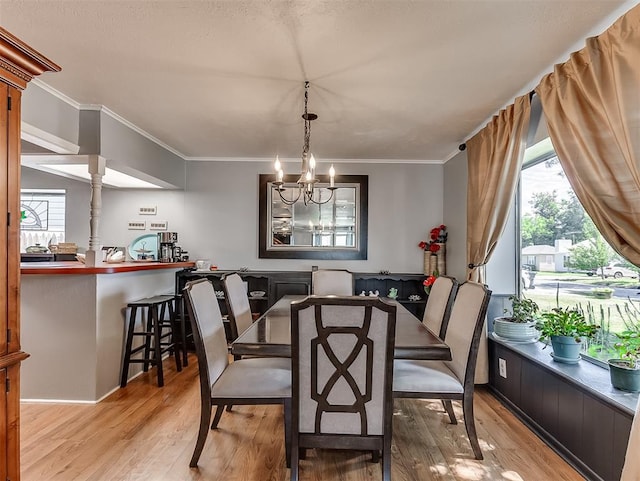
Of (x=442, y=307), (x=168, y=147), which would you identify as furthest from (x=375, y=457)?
(x=168, y=147)

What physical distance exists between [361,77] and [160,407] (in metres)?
2.84

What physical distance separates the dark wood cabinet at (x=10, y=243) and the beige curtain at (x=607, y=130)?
2.50 meters

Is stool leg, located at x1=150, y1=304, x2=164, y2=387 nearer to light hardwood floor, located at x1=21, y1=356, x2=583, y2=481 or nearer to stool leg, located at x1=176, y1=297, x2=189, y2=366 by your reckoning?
light hardwood floor, located at x1=21, y1=356, x2=583, y2=481

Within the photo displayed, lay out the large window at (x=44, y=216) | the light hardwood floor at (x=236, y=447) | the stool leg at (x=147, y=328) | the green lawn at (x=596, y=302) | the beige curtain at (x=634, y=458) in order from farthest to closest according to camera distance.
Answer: the large window at (x=44, y=216) < the stool leg at (x=147, y=328) < the green lawn at (x=596, y=302) < the light hardwood floor at (x=236, y=447) < the beige curtain at (x=634, y=458)

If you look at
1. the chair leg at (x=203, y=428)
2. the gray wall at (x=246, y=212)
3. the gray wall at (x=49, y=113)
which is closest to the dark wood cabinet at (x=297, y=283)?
the gray wall at (x=246, y=212)

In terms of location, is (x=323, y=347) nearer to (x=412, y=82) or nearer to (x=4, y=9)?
(x=412, y=82)

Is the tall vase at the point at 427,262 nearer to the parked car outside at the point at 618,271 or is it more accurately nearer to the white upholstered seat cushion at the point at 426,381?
the parked car outside at the point at 618,271

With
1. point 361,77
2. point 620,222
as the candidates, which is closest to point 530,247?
point 620,222

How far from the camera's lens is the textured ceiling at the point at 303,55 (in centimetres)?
180

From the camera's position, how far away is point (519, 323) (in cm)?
293

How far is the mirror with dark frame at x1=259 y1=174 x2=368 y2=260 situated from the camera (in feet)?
15.9

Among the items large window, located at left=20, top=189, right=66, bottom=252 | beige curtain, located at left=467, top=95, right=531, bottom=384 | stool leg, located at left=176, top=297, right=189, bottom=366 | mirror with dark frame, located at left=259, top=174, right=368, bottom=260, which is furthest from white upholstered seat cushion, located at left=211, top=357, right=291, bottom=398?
large window, located at left=20, top=189, right=66, bottom=252

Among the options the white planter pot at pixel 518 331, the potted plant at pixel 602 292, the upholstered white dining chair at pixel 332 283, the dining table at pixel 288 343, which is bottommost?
the white planter pot at pixel 518 331

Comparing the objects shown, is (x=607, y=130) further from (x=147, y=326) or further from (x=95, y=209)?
(x=147, y=326)
